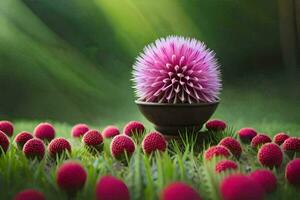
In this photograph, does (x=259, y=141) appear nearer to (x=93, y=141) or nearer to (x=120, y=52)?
(x=93, y=141)

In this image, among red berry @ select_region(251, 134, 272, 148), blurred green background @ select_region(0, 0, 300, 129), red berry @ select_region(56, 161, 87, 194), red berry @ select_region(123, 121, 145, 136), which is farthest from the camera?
blurred green background @ select_region(0, 0, 300, 129)

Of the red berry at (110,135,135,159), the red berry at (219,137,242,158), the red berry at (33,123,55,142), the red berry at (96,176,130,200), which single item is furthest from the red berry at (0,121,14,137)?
the red berry at (96,176,130,200)

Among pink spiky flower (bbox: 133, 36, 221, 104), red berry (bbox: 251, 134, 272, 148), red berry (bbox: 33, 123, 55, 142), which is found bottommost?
red berry (bbox: 251, 134, 272, 148)

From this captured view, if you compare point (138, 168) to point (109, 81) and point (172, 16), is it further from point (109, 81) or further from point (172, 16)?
point (172, 16)

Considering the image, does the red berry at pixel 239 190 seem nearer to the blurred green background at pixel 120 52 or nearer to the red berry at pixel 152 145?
the red berry at pixel 152 145

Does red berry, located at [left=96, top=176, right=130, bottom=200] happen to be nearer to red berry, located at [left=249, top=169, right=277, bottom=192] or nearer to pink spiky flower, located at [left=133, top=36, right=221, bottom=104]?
red berry, located at [left=249, top=169, right=277, bottom=192]

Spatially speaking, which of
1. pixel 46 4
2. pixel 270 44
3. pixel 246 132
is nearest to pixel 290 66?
pixel 270 44
